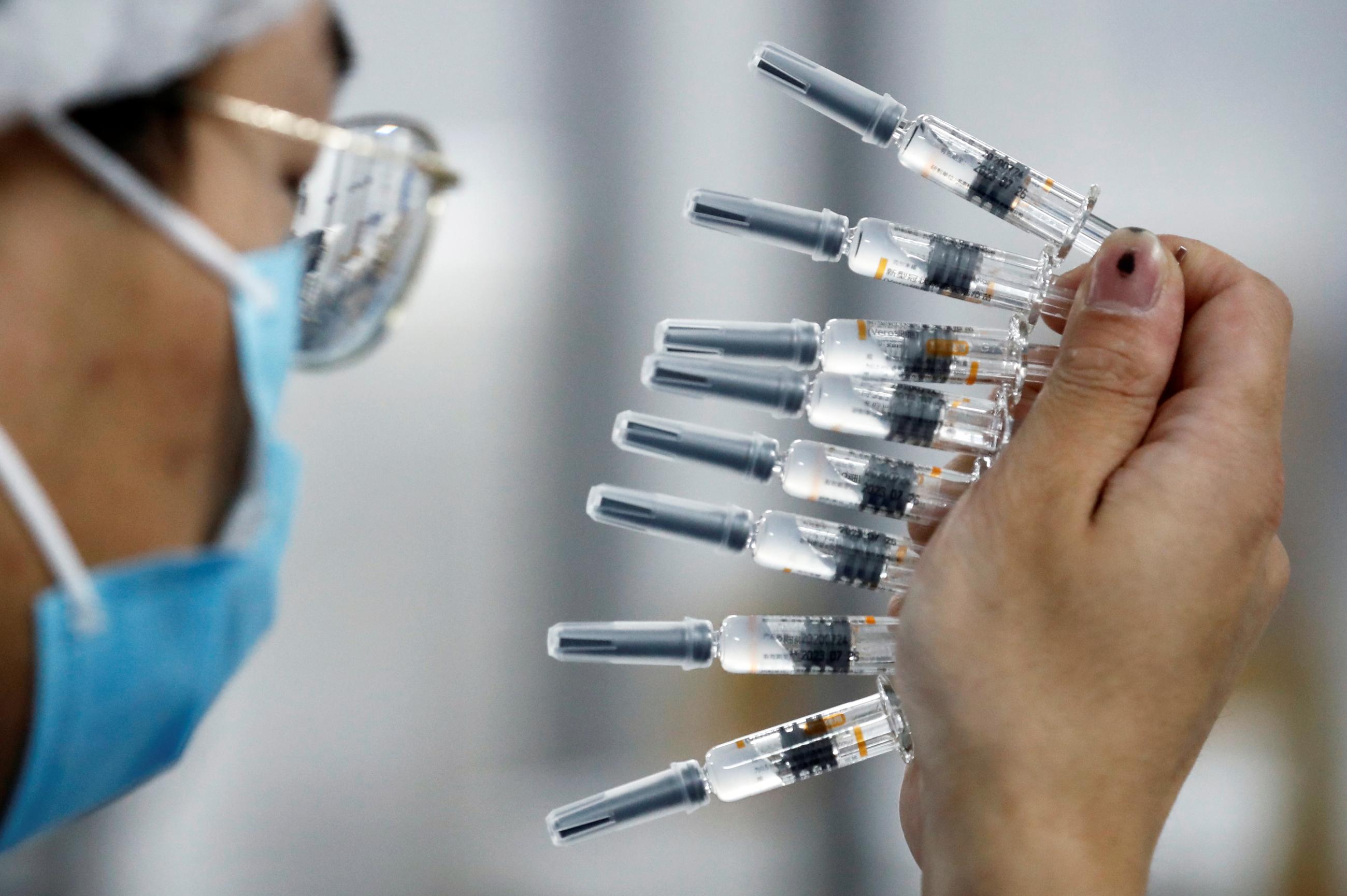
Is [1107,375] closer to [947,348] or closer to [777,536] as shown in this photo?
[947,348]

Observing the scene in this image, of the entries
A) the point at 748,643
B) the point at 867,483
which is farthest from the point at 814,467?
the point at 748,643

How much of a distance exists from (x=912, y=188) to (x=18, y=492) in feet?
4.05

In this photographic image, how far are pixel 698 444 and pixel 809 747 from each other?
10.0 inches

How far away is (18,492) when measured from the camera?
0.51 meters

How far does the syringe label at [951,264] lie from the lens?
76 centimetres

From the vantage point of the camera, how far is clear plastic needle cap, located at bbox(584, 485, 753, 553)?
0.74 meters

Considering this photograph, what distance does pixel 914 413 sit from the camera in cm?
76

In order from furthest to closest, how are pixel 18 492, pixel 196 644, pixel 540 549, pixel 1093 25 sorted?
pixel 540 549 → pixel 1093 25 → pixel 196 644 → pixel 18 492

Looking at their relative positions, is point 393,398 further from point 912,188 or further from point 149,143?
point 149,143

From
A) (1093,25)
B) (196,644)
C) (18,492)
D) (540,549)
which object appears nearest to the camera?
(18,492)

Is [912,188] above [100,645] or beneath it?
above

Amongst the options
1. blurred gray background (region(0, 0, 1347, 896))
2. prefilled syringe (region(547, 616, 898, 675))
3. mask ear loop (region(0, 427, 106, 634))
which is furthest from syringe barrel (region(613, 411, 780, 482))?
blurred gray background (region(0, 0, 1347, 896))

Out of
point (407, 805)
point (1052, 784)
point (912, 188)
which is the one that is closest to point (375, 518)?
point (407, 805)

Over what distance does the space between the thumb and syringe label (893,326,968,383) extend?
108 millimetres
